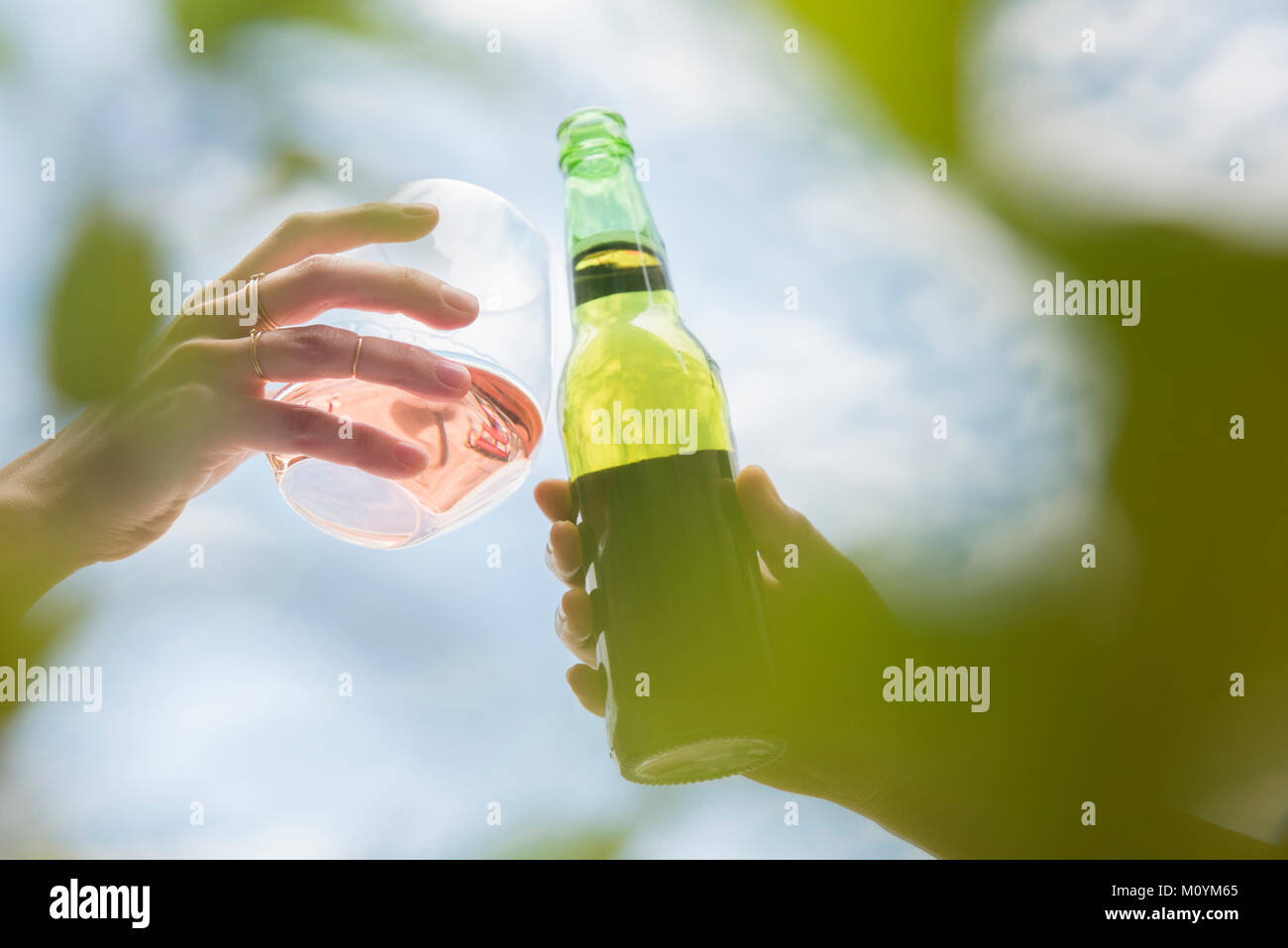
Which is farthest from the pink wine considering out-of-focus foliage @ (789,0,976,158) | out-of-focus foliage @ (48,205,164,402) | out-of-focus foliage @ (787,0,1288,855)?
out-of-focus foliage @ (789,0,976,158)

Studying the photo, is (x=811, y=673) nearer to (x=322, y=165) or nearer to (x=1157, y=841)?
(x=1157, y=841)

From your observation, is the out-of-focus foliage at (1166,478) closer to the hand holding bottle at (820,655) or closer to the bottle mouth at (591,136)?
the hand holding bottle at (820,655)

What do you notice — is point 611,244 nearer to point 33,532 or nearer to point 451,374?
point 451,374

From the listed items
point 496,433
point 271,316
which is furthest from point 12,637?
point 496,433

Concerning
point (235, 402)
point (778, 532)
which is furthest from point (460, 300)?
point (778, 532)

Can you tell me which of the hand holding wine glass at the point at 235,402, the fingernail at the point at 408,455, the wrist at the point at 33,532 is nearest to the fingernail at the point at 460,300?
the hand holding wine glass at the point at 235,402
